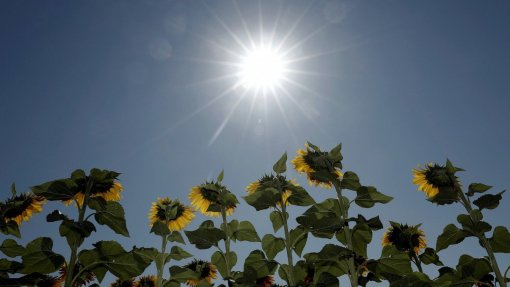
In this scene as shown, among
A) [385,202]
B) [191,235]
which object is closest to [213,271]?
[191,235]

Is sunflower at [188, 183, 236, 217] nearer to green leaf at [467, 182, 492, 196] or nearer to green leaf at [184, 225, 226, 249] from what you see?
green leaf at [184, 225, 226, 249]

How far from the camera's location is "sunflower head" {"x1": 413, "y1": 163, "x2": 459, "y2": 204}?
4231mm

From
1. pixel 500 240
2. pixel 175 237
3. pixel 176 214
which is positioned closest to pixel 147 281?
pixel 176 214

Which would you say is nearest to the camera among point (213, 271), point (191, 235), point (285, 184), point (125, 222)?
point (125, 222)

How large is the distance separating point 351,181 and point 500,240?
1.75 m

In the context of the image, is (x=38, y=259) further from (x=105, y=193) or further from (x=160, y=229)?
(x=160, y=229)

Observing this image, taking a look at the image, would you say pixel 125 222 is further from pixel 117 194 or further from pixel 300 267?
pixel 300 267

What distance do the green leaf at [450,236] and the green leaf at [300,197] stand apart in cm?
150

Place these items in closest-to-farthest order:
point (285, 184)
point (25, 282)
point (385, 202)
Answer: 1. point (25, 282)
2. point (385, 202)
3. point (285, 184)

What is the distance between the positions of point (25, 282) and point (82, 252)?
1.70 ft

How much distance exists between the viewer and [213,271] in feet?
27.8

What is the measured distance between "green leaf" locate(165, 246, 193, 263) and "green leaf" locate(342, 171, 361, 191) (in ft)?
9.60

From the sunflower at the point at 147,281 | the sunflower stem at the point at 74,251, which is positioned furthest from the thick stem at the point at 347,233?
the sunflower at the point at 147,281

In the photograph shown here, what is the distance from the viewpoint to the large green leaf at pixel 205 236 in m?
4.30
